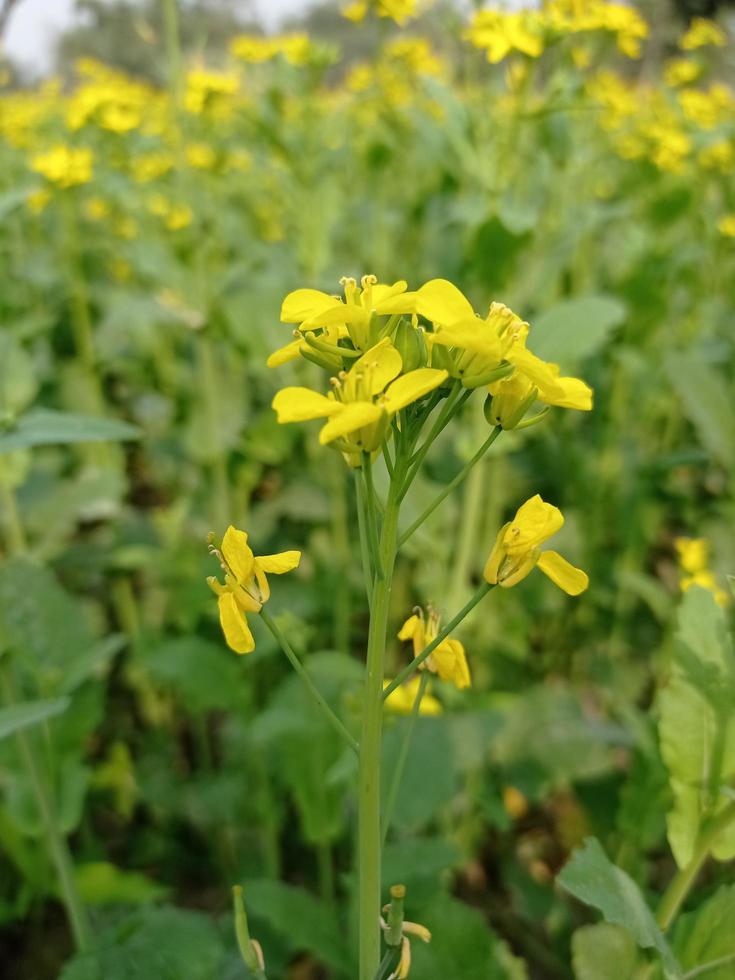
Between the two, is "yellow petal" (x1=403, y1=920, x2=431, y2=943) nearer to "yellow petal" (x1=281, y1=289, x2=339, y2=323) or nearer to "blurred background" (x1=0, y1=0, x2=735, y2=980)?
"blurred background" (x1=0, y1=0, x2=735, y2=980)

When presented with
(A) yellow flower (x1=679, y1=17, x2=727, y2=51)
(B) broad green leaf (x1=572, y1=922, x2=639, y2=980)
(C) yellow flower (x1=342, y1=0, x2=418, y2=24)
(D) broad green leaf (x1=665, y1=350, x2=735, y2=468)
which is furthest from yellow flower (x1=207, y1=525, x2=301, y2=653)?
(A) yellow flower (x1=679, y1=17, x2=727, y2=51)

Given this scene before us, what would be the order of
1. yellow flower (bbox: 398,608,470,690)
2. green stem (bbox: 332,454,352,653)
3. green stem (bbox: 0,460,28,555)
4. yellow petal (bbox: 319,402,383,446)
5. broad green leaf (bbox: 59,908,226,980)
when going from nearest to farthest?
yellow petal (bbox: 319,402,383,446) < yellow flower (bbox: 398,608,470,690) < broad green leaf (bbox: 59,908,226,980) < green stem (bbox: 0,460,28,555) < green stem (bbox: 332,454,352,653)

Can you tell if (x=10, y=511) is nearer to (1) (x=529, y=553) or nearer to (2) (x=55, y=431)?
(2) (x=55, y=431)

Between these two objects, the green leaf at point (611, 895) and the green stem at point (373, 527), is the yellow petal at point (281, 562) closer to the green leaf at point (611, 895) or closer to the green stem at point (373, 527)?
the green stem at point (373, 527)

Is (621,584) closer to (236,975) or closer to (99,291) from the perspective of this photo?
(236,975)

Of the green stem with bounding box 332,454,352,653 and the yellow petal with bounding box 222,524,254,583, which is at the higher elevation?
the yellow petal with bounding box 222,524,254,583

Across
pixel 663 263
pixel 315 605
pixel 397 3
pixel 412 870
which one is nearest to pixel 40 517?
pixel 315 605

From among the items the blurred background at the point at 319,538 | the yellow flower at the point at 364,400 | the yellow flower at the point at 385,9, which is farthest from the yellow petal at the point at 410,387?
the yellow flower at the point at 385,9
